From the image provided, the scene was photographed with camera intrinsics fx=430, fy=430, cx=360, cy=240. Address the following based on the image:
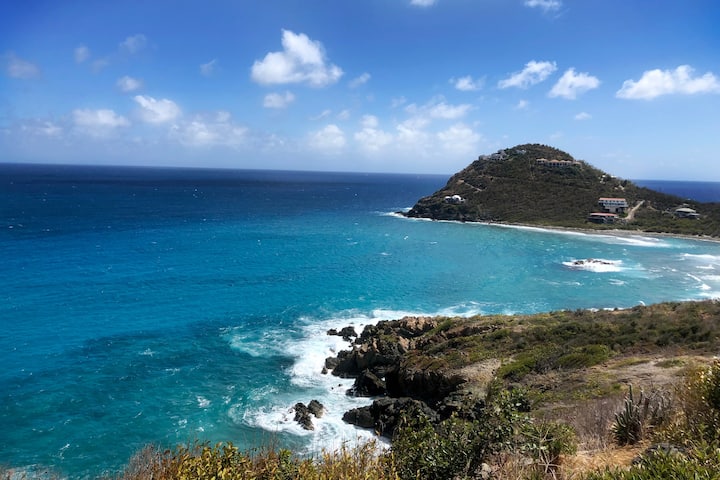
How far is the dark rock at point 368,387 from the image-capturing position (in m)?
28.4

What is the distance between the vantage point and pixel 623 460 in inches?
363

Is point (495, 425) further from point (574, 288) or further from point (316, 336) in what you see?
point (574, 288)

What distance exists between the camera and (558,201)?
115 metres

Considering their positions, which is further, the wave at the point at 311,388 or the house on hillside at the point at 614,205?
the house on hillside at the point at 614,205

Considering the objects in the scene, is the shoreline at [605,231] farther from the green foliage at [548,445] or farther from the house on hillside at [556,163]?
the green foliage at [548,445]

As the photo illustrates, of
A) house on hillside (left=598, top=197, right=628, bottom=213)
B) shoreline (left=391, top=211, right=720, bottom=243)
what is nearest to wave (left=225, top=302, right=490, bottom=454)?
shoreline (left=391, top=211, right=720, bottom=243)

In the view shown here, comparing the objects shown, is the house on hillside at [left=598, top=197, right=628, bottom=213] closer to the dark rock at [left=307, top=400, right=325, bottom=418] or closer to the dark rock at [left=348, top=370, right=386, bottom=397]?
the dark rock at [left=348, top=370, right=386, bottom=397]

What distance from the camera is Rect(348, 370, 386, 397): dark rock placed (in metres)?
28.4

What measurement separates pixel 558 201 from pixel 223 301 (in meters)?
99.1

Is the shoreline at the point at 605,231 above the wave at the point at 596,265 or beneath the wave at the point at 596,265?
above

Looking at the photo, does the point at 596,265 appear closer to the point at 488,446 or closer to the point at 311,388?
the point at 311,388

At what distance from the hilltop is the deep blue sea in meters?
12.5

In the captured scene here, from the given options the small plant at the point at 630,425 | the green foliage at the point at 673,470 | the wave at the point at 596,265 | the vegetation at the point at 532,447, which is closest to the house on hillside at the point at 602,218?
the wave at the point at 596,265

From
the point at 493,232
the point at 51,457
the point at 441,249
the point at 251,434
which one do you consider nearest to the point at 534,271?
the point at 441,249
